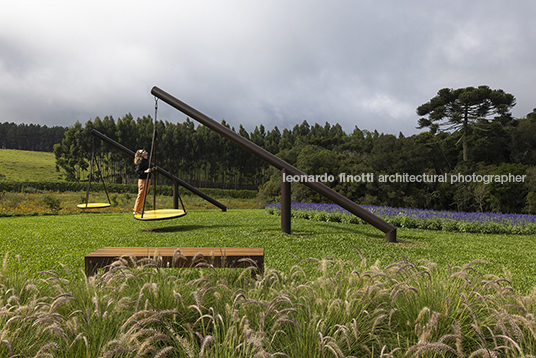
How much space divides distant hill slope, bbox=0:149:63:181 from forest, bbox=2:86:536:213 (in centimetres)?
1217

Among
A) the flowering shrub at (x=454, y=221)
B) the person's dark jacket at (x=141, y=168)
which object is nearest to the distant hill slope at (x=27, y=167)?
the person's dark jacket at (x=141, y=168)

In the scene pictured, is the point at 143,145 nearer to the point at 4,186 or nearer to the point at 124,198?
the point at 4,186

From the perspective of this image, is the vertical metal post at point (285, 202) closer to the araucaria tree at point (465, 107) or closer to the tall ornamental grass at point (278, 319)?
the tall ornamental grass at point (278, 319)

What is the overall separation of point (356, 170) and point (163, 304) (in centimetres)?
2410

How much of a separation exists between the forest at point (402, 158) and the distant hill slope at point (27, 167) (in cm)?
1217

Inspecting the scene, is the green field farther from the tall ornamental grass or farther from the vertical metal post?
the vertical metal post

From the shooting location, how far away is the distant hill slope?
51.7 meters

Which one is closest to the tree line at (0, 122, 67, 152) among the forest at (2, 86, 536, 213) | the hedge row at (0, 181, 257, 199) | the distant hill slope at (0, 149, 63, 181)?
the distant hill slope at (0, 149, 63, 181)

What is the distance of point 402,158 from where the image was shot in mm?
29047

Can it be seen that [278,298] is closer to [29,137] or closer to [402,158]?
[402,158]

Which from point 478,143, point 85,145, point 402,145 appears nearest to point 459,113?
point 478,143

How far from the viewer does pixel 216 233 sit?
351 inches

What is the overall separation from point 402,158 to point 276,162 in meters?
24.3

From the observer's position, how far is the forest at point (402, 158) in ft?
83.0
